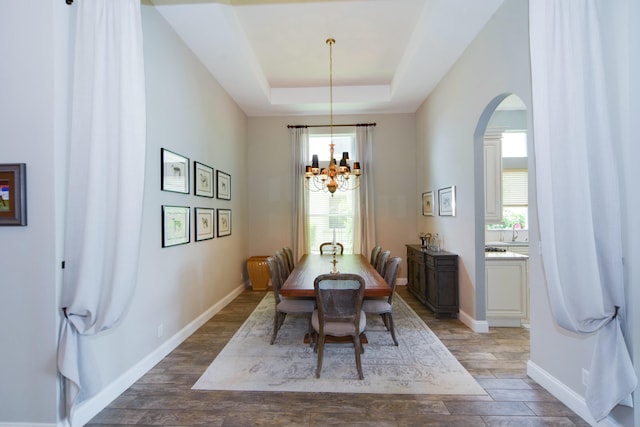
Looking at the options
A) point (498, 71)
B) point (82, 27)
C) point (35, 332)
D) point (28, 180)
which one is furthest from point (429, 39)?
point (35, 332)

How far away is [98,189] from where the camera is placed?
1854 millimetres

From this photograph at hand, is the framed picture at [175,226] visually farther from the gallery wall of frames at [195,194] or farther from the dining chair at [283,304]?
the dining chair at [283,304]

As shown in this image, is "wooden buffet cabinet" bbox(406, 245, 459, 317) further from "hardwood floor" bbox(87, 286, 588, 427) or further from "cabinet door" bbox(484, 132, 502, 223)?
"hardwood floor" bbox(87, 286, 588, 427)

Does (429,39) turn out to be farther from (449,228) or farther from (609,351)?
(609,351)

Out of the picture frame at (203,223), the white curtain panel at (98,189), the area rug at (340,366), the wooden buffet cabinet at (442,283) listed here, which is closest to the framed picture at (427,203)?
the wooden buffet cabinet at (442,283)

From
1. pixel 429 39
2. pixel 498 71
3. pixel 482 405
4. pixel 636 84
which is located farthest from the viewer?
pixel 429 39

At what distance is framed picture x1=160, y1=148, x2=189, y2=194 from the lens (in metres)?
2.97

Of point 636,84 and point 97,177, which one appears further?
point 97,177

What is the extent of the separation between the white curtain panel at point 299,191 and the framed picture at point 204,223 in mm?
2032

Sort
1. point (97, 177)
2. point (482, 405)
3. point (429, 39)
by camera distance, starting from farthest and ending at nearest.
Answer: point (429, 39), point (482, 405), point (97, 177)

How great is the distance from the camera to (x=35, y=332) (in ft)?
6.14

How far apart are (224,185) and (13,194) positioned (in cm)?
286

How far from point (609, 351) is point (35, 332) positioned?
3.45 m

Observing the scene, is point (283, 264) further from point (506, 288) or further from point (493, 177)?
point (493, 177)
